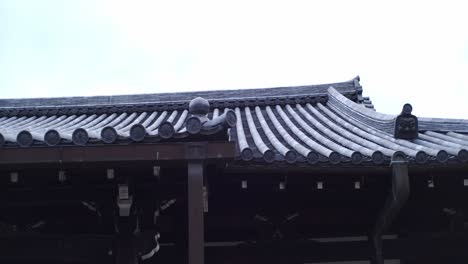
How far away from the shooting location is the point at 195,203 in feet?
15.5

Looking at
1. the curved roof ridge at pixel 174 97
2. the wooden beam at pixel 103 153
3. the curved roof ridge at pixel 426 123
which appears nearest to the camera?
the wooden beam at pixel 103 153

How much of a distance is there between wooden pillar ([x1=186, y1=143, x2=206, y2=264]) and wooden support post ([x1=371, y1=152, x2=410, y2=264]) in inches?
69.9

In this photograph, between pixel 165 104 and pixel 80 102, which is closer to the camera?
pixel 165 104

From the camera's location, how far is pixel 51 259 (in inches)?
234

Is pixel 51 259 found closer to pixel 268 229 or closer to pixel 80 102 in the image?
pixel 268 229

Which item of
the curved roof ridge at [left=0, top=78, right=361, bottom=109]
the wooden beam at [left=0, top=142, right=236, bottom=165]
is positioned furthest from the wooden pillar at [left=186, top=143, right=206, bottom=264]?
the curved roof ridge at [left=0, top=78, right=361, bottom=109]

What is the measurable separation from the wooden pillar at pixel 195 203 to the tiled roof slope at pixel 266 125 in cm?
19

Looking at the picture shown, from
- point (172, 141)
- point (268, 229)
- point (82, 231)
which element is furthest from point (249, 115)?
point (172, 141)

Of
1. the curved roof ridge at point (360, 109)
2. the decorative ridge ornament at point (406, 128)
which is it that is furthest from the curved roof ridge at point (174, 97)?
the decorative ridge ornament at point (406, 128)

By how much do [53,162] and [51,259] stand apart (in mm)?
1608

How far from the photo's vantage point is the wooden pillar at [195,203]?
4.64 meters

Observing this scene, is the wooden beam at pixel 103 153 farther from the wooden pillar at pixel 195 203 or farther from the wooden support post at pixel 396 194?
the wooden support post at pixel 396 194

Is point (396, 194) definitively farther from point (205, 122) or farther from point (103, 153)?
point (103, 153)

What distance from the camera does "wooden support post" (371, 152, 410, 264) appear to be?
17.3ft
